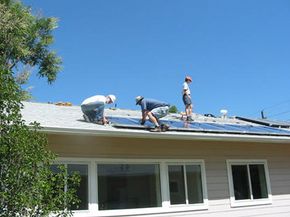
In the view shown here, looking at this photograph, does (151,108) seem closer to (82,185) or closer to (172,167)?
(172,167)

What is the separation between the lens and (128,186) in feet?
30.9

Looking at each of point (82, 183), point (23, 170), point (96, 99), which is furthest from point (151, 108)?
point (23, 170)

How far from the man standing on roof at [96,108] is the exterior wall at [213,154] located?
660 millimetres

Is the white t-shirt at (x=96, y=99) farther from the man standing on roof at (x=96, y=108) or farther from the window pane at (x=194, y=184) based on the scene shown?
the window pane at (x=194, y=184)

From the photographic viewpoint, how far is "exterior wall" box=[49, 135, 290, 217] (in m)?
8.96

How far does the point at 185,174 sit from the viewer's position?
10.2m

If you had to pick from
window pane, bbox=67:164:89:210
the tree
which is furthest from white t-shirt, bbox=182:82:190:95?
the tree

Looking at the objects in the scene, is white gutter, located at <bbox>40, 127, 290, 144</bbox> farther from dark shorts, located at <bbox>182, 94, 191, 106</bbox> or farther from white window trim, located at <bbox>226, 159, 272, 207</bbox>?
dark shorts, located at <bbox>182, 94, 191, 106</bbox>

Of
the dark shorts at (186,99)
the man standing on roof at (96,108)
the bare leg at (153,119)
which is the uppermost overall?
the dark shorts at (186,99)

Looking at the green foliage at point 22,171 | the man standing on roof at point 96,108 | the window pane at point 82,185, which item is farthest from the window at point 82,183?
the green foliage at point 22,171

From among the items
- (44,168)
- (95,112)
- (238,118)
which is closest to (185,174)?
(95,112)

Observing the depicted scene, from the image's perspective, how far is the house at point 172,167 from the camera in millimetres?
8797

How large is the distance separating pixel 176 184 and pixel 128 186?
4.21ft

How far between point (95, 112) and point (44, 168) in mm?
3822
